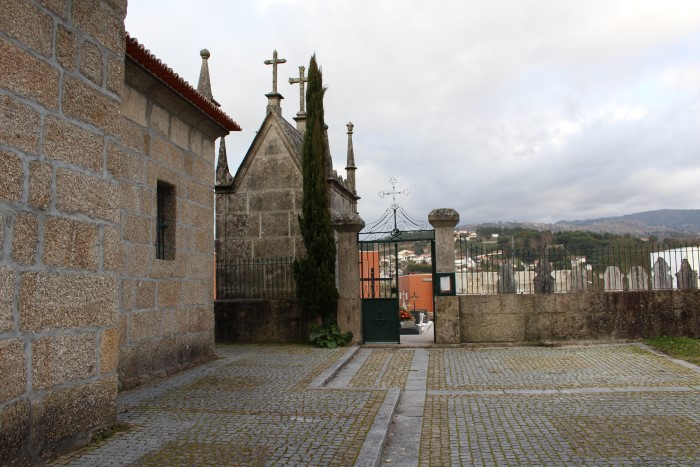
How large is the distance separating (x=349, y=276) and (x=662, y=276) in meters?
6.53

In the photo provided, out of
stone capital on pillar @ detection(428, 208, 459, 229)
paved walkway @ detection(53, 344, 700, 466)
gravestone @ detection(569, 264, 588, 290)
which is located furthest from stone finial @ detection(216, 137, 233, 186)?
gravestone @ detection(569, 264, 588, 290)

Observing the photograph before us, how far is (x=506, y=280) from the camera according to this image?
11852mm

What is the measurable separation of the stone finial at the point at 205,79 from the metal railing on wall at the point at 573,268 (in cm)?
599

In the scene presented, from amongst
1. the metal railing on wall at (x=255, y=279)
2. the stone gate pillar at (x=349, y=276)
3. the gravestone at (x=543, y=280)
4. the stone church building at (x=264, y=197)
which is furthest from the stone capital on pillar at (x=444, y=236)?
the metal railing on wall at (x=255, y=279)

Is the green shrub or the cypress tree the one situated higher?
the cypress tree

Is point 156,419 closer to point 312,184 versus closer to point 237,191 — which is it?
point 312,184

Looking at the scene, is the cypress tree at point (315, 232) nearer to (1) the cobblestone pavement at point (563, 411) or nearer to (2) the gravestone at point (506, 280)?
(1) the cobblestone pavement at point (563, 411)

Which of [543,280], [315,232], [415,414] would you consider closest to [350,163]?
[315,232]

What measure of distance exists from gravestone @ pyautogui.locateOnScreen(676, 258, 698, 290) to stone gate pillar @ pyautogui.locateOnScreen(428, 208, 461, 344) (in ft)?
15.4

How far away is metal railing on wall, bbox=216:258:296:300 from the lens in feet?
43.5

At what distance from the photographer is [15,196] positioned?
12.7ft

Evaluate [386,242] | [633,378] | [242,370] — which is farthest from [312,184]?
[633,378]

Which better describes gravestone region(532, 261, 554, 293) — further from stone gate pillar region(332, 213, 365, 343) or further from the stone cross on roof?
the stone cross on roof

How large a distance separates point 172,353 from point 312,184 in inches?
193
